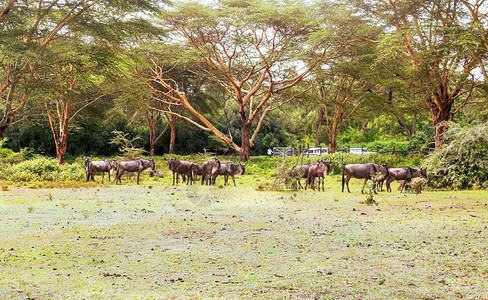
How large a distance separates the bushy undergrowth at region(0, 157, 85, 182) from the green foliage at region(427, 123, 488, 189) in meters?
11.8

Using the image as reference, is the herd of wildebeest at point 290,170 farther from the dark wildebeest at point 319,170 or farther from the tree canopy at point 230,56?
the tree canopy at point 230,56

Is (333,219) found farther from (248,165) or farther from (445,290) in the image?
(248,165)

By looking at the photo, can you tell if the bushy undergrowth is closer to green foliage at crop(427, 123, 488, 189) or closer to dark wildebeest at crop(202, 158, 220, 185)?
dark wildebeest at crop(202, 158, 220, 185)

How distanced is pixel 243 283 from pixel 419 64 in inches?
639

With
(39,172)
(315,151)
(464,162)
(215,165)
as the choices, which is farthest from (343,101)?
(39,172)

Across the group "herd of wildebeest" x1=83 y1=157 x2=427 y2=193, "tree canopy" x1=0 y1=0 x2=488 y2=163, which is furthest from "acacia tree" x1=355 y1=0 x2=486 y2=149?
"herd of wildebeest" x1=83 y1=157 x2=427 y2=193

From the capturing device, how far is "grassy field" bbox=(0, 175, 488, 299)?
136 inches

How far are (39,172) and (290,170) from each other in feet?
27.9

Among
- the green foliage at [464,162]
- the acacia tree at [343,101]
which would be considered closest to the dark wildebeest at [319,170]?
the green foliage at [464,162]

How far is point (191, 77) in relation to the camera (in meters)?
30.8

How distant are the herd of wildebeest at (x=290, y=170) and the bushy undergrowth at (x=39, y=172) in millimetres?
793

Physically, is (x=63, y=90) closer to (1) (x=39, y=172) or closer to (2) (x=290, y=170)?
(1) (x=39, y=172)

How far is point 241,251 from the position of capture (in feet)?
15.6

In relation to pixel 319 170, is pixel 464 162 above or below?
above
